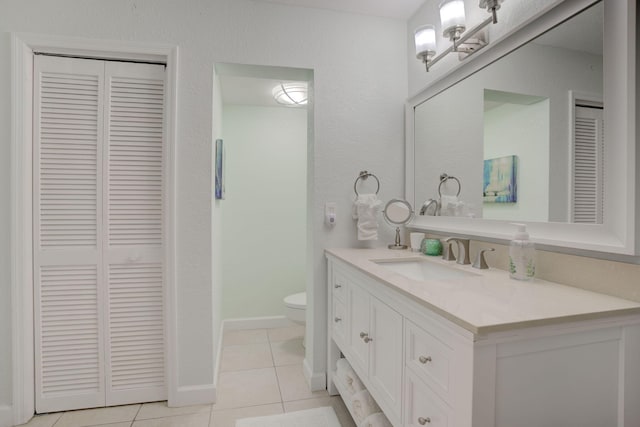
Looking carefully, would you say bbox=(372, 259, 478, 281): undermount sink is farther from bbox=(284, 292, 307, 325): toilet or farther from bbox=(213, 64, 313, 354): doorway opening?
bbox=(213, 64, 313, 354): doorway opening

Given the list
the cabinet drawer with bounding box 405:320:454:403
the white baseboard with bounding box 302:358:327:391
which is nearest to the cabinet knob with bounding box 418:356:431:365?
the cabinet drawer with bounding box 405:320:454:403

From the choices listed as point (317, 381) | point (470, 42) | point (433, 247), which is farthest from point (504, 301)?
point (317, 381)

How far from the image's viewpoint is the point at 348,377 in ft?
5.55

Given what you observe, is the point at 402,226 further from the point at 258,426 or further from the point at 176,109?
the point at 176,109

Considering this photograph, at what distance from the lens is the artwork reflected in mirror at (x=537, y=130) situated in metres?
1.07

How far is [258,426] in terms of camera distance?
1699 millimetres

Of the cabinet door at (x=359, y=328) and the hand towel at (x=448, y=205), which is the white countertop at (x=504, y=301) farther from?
the hand towel at (x=448, y=205)

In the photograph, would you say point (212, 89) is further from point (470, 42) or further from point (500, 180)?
point (500, 180)

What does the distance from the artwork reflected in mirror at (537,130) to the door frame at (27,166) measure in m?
1.57

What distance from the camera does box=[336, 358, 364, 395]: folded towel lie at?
1.61 metres

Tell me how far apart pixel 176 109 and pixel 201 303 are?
113cm

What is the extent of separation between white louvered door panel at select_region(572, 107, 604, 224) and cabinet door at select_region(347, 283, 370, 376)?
83 cm

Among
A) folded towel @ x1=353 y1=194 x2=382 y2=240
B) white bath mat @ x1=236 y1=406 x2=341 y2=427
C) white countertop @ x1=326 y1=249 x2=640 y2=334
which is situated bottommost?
white bath mat @ x1=236 y1=406 x2=341 y2=427

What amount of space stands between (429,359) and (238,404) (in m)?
1.41
